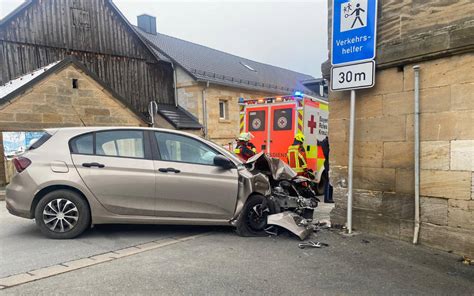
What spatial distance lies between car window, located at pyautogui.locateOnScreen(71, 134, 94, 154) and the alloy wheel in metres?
0.71

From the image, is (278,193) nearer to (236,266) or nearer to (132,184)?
(236,266)

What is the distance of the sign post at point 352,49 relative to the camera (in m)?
5.29

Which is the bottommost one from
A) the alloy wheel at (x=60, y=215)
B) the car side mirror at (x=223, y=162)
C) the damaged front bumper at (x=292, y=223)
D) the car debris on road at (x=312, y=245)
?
the car debris on road at (x=312, y=245)

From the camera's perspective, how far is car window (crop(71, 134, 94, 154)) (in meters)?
5.31

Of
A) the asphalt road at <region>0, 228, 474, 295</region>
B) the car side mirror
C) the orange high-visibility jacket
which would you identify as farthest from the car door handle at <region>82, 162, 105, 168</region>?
the orange high-visibility jacket

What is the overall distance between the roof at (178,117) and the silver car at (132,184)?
13.9m

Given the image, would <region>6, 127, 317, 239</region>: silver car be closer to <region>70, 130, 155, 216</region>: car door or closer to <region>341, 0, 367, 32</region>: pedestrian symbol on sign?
<region>70, 130, 155, 216</region>: car door

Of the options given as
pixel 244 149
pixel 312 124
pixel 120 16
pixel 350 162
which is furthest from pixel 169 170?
pixel 120 16

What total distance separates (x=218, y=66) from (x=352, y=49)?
20.3 meters

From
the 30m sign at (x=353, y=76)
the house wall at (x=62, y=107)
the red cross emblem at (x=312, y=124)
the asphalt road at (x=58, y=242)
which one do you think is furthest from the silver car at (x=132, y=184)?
the house wall at (x=62, y=107)

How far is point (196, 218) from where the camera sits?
17.8ft

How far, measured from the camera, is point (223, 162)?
17.9 ft

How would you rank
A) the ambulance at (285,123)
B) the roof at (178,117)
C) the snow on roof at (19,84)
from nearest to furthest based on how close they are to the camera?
the ambulance at (285,123)
the snow on roof at (19,84)
the roof at (178,117)

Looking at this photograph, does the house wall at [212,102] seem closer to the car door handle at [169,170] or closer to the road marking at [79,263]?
the car door handle at [169,170]
